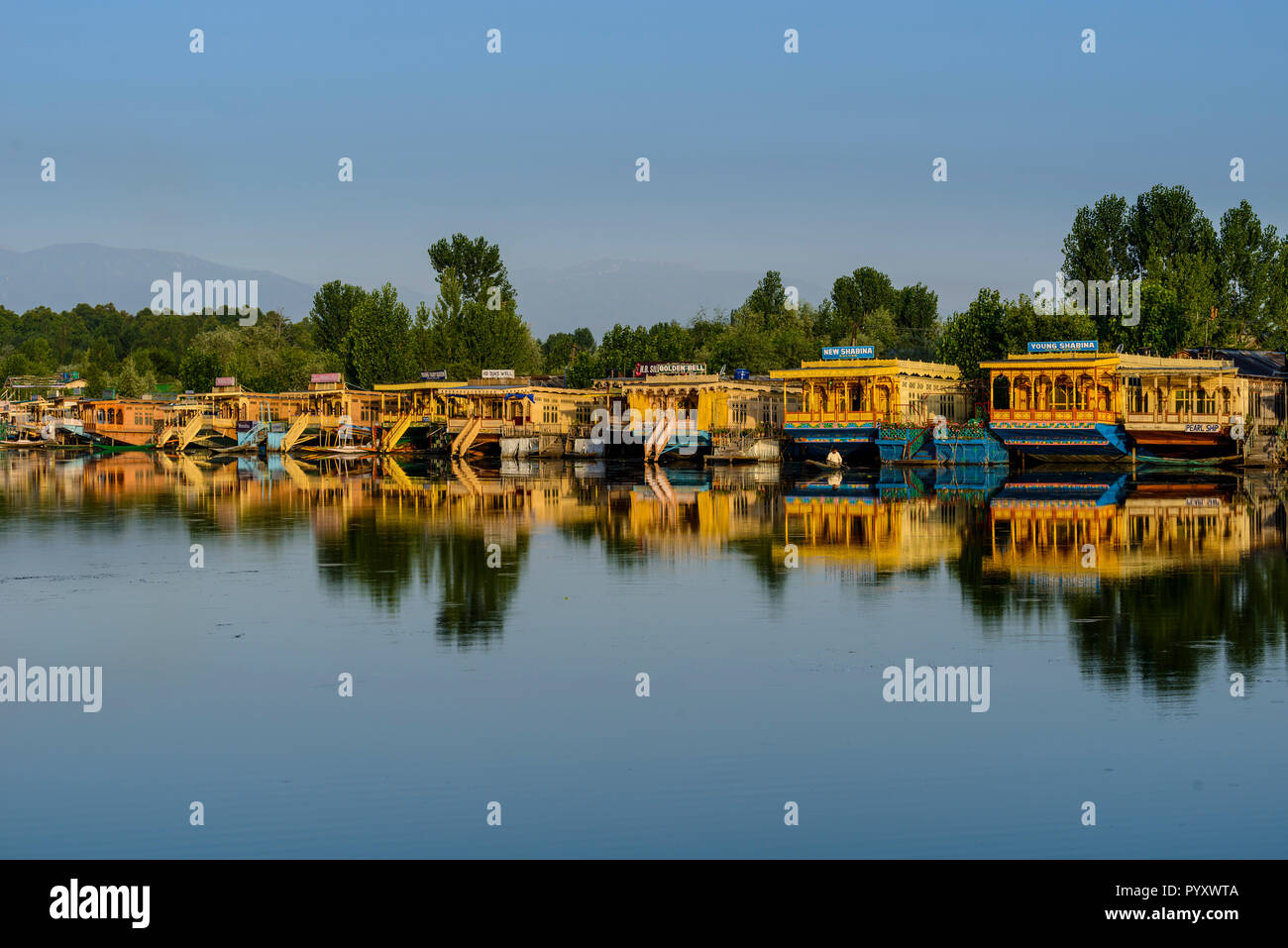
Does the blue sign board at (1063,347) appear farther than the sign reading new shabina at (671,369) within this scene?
No

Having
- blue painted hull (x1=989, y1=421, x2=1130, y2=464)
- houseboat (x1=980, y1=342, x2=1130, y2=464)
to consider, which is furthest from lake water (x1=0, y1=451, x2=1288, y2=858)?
houseboat (x1=980, y1=342, x2=1130, y2=464)

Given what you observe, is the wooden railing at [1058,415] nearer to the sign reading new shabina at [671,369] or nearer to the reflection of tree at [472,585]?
the sign reading new shabina at [671,369]

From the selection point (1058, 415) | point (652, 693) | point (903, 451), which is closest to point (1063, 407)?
point (1058, 415)

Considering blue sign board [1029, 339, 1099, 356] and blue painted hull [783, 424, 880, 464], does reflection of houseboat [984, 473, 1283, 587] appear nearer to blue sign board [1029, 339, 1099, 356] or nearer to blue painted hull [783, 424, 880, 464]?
blue sign board [1029, 339, 1099, 356]

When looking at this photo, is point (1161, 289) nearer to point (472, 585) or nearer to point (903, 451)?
point (903, 451)

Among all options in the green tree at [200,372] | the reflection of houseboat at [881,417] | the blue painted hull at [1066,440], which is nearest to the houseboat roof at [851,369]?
the reflection of houseboat at [881,417]

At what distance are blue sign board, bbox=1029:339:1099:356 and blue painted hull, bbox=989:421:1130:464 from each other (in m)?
4.73

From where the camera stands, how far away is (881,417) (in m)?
81.6

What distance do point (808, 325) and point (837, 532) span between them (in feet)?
366

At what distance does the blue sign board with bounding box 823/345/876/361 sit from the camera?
3258 inches

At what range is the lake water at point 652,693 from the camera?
42.8 ft

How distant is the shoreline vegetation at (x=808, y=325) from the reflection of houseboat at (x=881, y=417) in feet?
34.3

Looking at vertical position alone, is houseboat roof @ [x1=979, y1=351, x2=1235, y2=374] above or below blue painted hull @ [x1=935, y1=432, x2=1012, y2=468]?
above
